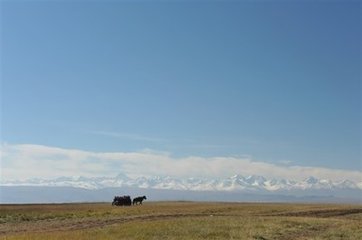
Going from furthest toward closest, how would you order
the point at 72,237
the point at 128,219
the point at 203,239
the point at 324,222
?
the point at 128,219 < the point at 324,222 < the point at 203,239 < the point at 72,237

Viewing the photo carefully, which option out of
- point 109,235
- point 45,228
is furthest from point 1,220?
point 109,235

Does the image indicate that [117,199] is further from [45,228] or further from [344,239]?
[344,239]

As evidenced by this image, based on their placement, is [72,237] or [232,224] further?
[232,224]

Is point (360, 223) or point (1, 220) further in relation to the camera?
point (1, 220)

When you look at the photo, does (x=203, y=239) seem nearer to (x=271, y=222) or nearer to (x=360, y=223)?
(x=271, y=222)

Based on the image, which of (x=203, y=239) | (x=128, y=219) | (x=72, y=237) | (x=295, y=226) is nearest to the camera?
(x=72, y=237)

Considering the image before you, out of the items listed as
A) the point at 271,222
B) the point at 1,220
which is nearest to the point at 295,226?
the point at 271,222

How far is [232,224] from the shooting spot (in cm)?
5266

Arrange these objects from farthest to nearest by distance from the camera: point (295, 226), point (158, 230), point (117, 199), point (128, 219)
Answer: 1. point (117, 199)
2. point (128, 219)
3. point (295, 226)
4. point (158, 230)

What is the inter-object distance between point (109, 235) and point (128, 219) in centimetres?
1729

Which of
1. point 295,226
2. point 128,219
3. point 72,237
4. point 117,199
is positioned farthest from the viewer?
point 117,199

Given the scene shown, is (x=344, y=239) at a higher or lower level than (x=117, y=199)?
lower

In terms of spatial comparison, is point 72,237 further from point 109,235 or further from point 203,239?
point 203,239

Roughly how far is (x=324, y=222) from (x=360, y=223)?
3814mm
